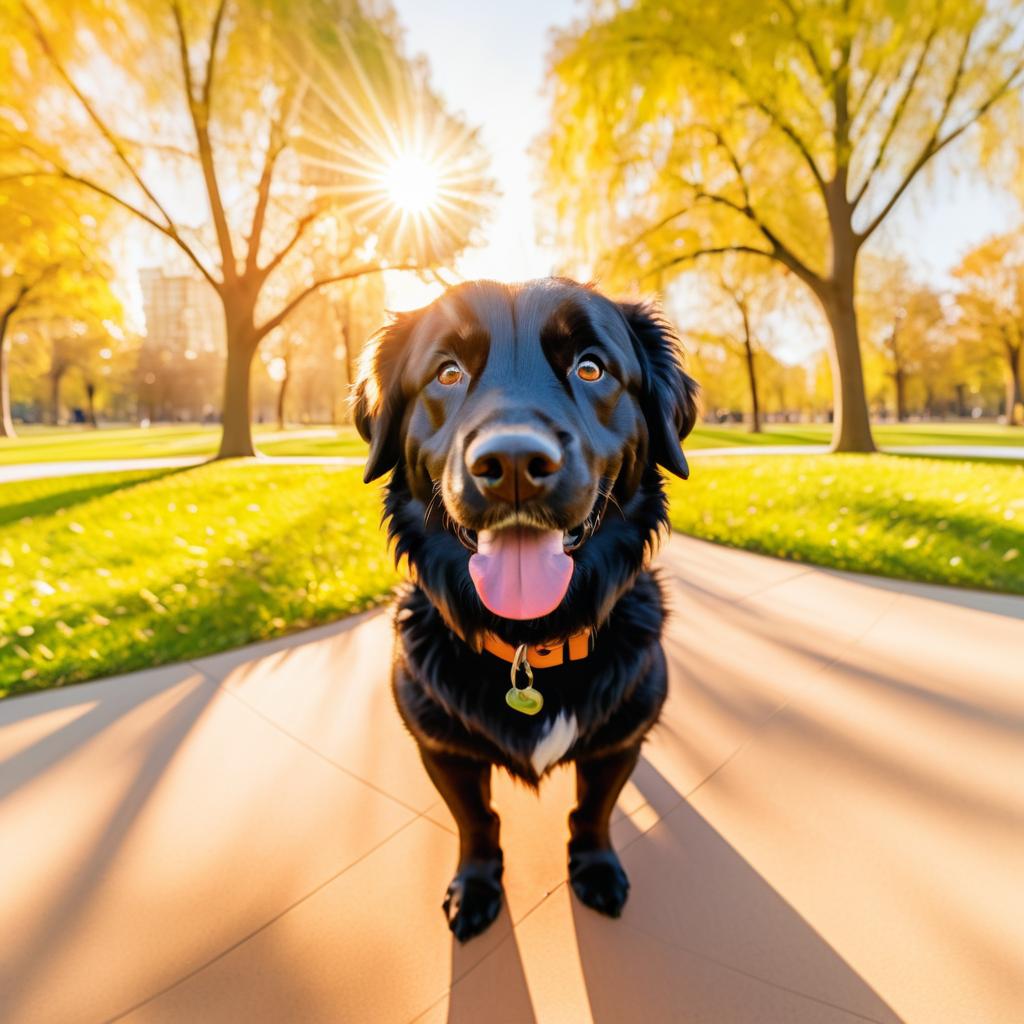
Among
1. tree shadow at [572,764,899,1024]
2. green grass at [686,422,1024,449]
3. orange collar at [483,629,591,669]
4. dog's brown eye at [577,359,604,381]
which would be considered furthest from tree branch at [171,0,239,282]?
tree shadow at [572,764,899,1024]

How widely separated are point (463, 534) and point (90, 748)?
232 centimetres

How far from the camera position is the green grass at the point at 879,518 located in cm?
488

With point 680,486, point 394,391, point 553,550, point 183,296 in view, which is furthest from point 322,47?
point 553,550

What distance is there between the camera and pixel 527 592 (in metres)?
1.61

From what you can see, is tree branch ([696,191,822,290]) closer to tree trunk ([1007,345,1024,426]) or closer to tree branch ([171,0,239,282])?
tree branch ([171,0,239,282])

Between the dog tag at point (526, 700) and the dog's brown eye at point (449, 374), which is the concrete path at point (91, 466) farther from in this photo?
the dog tag at point (526, 700)

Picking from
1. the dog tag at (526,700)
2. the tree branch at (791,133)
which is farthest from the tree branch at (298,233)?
the dog tag at (526,700)

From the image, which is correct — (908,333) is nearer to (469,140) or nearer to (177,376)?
(469,140)

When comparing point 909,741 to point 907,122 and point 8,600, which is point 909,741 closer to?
point 8,600

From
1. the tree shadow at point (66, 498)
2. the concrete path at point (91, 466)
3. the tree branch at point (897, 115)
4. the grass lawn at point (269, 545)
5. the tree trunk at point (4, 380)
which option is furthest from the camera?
the tree trunk at point (4, 380)

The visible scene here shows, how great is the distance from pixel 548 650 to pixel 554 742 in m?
0.29

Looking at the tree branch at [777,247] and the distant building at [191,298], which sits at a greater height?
the tree branch at [777,247]

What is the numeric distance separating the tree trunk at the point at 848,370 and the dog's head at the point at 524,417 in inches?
510

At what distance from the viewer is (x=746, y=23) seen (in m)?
10.5
